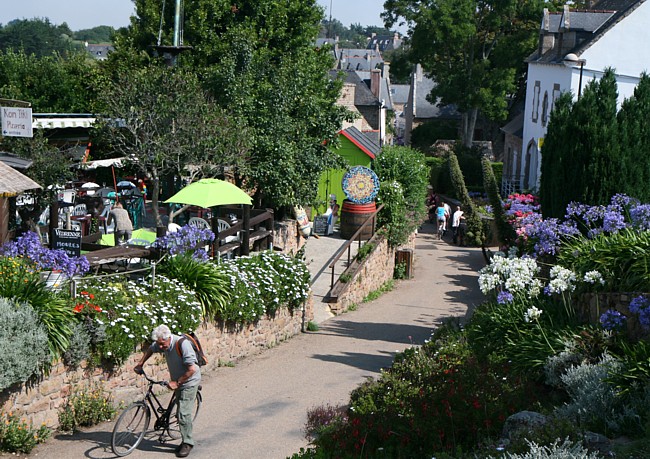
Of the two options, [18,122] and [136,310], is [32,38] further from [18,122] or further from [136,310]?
[136,310]

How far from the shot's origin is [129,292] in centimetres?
1134

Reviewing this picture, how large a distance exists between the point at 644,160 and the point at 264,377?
714cm

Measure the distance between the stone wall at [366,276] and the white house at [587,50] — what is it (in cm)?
1028

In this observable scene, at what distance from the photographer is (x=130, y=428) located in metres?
9.27

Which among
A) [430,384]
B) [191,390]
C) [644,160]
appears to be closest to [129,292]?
[191,390]

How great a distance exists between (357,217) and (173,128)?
7.13 m

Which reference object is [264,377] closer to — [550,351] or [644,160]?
[550,351]

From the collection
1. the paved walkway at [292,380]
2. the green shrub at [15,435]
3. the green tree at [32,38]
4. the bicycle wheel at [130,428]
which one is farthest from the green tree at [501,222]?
the green tree at [32,38]

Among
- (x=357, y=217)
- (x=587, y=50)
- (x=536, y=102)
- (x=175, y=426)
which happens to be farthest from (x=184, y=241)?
(x=536, y=102)

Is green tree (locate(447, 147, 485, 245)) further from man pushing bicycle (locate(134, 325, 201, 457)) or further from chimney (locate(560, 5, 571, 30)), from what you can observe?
man pushing bicycle (locate(134, 325, 201, 457))

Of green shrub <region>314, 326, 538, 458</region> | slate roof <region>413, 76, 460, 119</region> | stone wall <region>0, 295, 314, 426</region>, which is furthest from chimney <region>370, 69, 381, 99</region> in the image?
green shrub <region>314, 326, 538, 458</region>

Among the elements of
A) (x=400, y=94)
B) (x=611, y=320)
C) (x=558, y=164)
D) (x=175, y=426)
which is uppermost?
(x=400, y=94)

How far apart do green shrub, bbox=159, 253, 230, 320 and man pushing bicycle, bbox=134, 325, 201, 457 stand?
3.08 metres

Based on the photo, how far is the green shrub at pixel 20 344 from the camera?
8805mm
